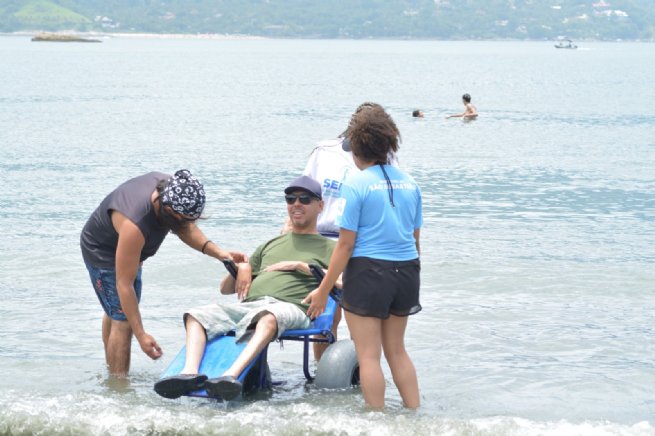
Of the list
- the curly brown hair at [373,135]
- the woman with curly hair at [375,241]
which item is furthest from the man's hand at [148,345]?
the curly brown hair at [373,135]

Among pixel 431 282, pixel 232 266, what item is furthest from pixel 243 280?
pixel 431 282

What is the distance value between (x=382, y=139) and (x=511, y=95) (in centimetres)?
5899

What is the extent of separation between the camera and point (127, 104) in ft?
168

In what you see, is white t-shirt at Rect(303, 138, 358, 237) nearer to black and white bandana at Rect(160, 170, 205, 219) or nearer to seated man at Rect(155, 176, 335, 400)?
seated man at Rect(155, 176, 335, 400)

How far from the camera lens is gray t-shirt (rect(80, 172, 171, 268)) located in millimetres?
7234

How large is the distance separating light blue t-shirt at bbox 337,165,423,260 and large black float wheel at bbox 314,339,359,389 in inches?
45.9

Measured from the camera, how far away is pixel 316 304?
7.09 metres

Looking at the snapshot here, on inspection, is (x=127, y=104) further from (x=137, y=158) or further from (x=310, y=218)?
(x=310, y=218)

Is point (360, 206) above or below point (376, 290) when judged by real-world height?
above

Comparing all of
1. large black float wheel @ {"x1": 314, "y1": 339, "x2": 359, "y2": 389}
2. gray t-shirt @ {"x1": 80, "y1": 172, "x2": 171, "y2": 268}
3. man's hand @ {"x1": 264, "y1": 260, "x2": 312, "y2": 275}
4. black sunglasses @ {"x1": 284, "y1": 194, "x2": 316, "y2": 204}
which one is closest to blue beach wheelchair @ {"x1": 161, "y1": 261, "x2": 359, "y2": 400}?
large black float wheel @ {"x1": 314, "y1": 339, "x2": 359, "y2": 389}

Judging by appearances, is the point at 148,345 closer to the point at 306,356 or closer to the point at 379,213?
the point at 306,356

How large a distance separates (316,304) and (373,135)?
119 centimetres

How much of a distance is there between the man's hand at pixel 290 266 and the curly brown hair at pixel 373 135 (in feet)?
4.11

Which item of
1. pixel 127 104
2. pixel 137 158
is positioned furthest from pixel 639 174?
pixel 127 104
